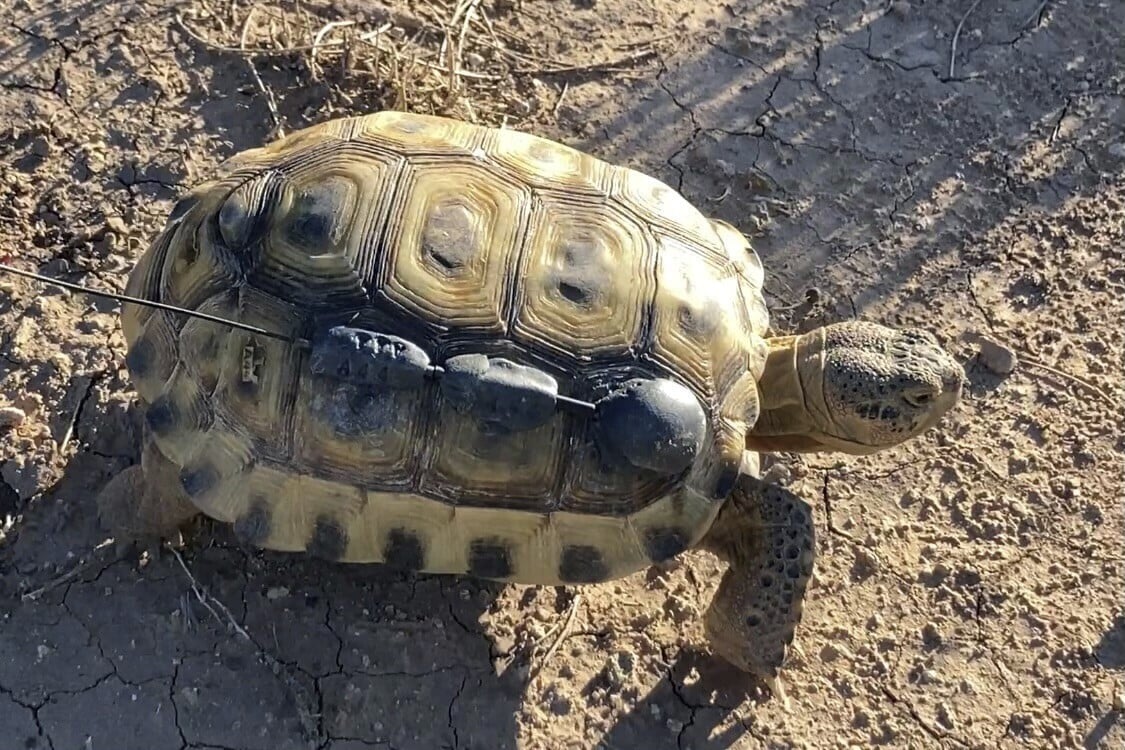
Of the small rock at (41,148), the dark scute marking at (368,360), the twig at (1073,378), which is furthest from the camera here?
the twig at (1073,378)

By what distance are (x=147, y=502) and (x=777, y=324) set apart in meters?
2.56

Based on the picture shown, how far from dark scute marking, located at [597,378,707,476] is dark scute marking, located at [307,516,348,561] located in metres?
0.82

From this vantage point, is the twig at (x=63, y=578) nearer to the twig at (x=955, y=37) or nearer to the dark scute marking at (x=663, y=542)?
the dark scute marking at (x=663, y=542)

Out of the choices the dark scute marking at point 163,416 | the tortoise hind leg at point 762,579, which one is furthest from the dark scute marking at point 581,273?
the dark scute marking at point 163,416

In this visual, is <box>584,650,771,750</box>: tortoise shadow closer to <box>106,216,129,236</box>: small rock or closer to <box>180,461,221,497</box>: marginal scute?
<box>180,461,221,497</box>: marginal scute

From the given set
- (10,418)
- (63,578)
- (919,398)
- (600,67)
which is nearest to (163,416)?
(63,578)

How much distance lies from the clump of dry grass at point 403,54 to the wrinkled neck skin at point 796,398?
1.90 m

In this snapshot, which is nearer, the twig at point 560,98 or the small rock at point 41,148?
the small rock at point 41,148

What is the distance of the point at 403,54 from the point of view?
450cm

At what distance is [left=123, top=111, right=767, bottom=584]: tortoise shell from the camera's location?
264 centimetres

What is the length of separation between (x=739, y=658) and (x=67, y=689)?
2200mm

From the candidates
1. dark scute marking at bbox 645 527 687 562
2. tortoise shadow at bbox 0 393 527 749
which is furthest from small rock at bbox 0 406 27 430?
dark scute marking at bbox 645 527 687 562

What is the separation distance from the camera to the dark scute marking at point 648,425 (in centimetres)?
265

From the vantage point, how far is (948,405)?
3.22 meters
